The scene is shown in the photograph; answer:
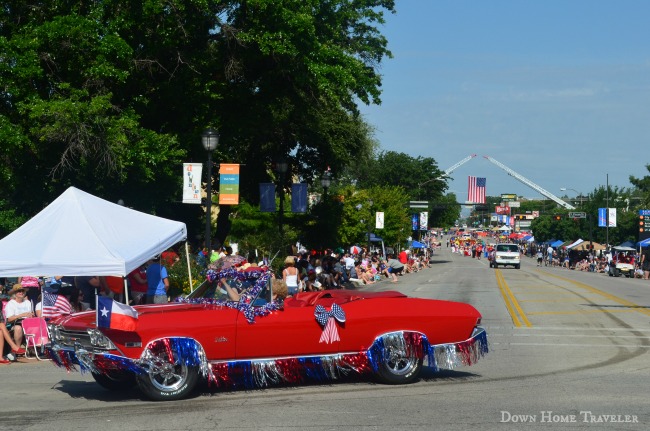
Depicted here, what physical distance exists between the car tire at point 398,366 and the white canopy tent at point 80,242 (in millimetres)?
4314

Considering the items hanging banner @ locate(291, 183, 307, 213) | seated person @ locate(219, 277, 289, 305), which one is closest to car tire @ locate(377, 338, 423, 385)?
seated person @ locate(219, 277, 289, 305)

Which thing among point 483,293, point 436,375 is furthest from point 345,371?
point 483,293

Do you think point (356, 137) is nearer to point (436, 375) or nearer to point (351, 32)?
point (351, 32)

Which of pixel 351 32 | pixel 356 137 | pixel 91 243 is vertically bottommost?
pixel 91 243

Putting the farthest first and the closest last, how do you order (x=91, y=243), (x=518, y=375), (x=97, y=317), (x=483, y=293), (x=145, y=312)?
(x=483, y=293), (x=91, y=243), (x=518, y=375), (x=145, y=312), (x=97, y=317)

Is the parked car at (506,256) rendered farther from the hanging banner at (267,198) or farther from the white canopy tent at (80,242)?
the white canopy tent at (80,242)

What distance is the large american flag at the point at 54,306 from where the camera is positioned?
15399 millimetres

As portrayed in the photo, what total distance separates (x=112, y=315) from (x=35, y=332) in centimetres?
557

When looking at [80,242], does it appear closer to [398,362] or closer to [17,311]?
[17,311]

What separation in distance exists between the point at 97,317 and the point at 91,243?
158 inches

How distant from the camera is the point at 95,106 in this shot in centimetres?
2386

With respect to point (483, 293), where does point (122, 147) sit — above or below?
above

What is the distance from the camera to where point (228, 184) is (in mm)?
27109

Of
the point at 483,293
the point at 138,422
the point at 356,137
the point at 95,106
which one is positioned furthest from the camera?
the point at 356,137
